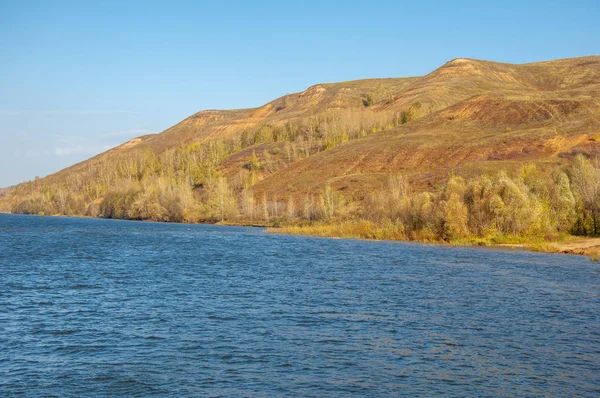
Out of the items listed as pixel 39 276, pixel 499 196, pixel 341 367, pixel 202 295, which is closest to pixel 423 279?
pixel 202 295

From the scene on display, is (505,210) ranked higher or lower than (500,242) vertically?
higher

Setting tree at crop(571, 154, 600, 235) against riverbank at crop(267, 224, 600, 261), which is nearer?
riverbank at crop(267, 224, 600, 261)

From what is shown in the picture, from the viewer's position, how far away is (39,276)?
38.7 m

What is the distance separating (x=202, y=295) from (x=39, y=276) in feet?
45.6

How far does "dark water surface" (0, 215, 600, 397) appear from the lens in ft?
55.8

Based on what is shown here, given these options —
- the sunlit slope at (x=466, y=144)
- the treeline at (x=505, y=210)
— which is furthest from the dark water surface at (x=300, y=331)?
the sunlit slope at (x=466, y=144)

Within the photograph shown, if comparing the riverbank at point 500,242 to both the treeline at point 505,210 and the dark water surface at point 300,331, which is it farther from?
the dark water surface at point 300,331

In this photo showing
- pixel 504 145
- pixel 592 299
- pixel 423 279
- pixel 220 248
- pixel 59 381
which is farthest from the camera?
pixel 504 145

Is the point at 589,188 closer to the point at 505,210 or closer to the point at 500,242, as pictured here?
the point at 505,210

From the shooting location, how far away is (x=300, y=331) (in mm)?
23000

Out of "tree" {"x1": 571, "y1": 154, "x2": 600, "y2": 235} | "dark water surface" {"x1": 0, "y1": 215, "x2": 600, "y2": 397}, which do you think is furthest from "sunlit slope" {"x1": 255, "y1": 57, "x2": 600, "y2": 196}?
"dark water surface" {"x1": 0, "y1": 215, "x2": 600, "y2": 397}

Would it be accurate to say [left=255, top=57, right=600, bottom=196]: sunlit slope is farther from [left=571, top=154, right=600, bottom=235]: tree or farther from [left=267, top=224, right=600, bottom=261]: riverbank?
[left=571, top=154, right=600, bottom=235]: tree

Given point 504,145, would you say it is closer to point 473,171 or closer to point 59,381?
point 473,171

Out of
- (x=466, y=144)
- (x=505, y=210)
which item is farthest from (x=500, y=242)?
(x=466, y=144)
